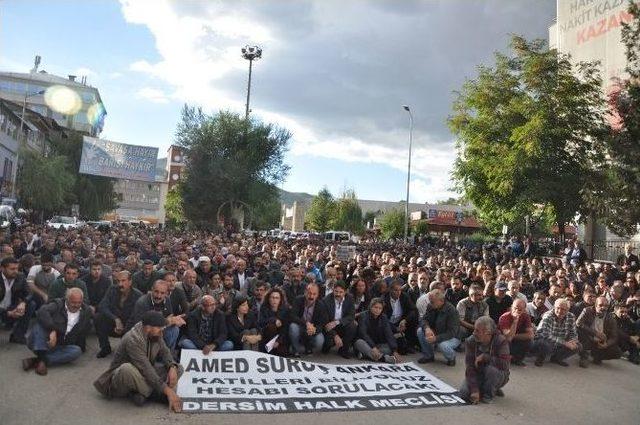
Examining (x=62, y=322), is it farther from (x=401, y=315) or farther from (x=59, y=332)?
(x=401, y=315)

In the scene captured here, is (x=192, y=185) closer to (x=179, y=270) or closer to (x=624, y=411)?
(x=179, y=270)

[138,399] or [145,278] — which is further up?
[145,278]

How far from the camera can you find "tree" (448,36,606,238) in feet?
76.1

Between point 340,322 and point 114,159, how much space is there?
31655 millimetres

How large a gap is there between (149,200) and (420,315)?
129 meters

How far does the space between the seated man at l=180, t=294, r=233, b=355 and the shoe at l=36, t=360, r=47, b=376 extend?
1.81m

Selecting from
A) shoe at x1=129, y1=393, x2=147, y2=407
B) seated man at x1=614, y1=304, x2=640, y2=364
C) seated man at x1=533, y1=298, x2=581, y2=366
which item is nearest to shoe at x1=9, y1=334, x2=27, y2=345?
shoe at x1=129, y1=393, x2=147, y2=407

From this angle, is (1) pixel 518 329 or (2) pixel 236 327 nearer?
(2) pixel 236 327

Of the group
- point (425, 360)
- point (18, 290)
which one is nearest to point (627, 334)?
point (425, 360)

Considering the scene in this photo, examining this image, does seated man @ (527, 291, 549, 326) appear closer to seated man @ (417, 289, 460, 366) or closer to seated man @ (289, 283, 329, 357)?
seated man @ (417, 289, 460, 366)

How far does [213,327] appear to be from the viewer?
7.83 m

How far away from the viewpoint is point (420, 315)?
31.1 feet

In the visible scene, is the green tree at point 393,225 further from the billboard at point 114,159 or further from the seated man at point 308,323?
the seated man at point 308,323

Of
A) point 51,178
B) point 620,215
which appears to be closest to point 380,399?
point 620,215
